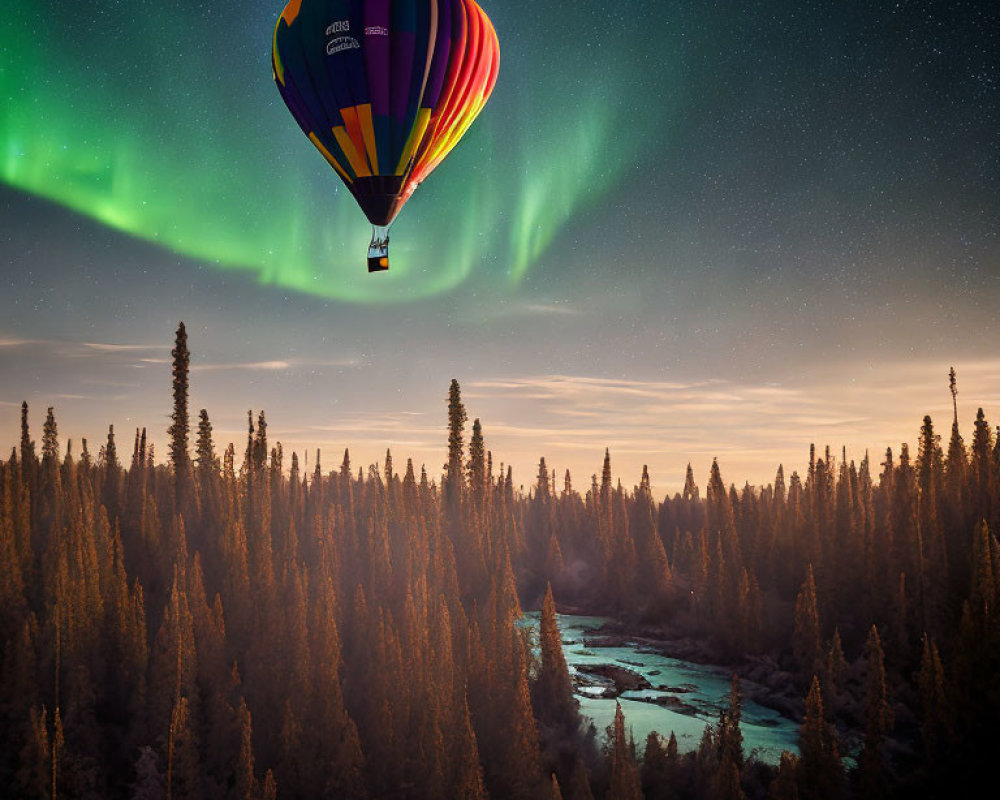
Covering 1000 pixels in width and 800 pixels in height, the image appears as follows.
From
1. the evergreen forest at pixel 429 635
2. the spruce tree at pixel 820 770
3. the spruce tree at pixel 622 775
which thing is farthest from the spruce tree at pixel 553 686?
the spruce tree at pixel 820 770

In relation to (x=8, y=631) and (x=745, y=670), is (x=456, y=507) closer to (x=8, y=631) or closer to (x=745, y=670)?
(x=745, y=670)

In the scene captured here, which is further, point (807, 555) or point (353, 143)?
point (807, 555)

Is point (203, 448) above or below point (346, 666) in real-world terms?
above

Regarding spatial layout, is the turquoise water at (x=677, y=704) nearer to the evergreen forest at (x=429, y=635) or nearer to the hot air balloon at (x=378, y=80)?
the evergreen forest at (x=429, y=635)

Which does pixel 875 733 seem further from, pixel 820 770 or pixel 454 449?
pixel 454 449

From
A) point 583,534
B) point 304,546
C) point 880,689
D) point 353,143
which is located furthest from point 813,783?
point 583,534

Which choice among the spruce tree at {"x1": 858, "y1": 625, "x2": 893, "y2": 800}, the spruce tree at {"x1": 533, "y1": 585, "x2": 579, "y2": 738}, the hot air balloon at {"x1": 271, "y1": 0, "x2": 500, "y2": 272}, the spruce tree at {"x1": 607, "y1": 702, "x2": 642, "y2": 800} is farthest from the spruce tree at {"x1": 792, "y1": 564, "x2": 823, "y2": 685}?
the hot air balloon at {"x1": 271, "y1": 0, "x2": 500, "y2": 272}
